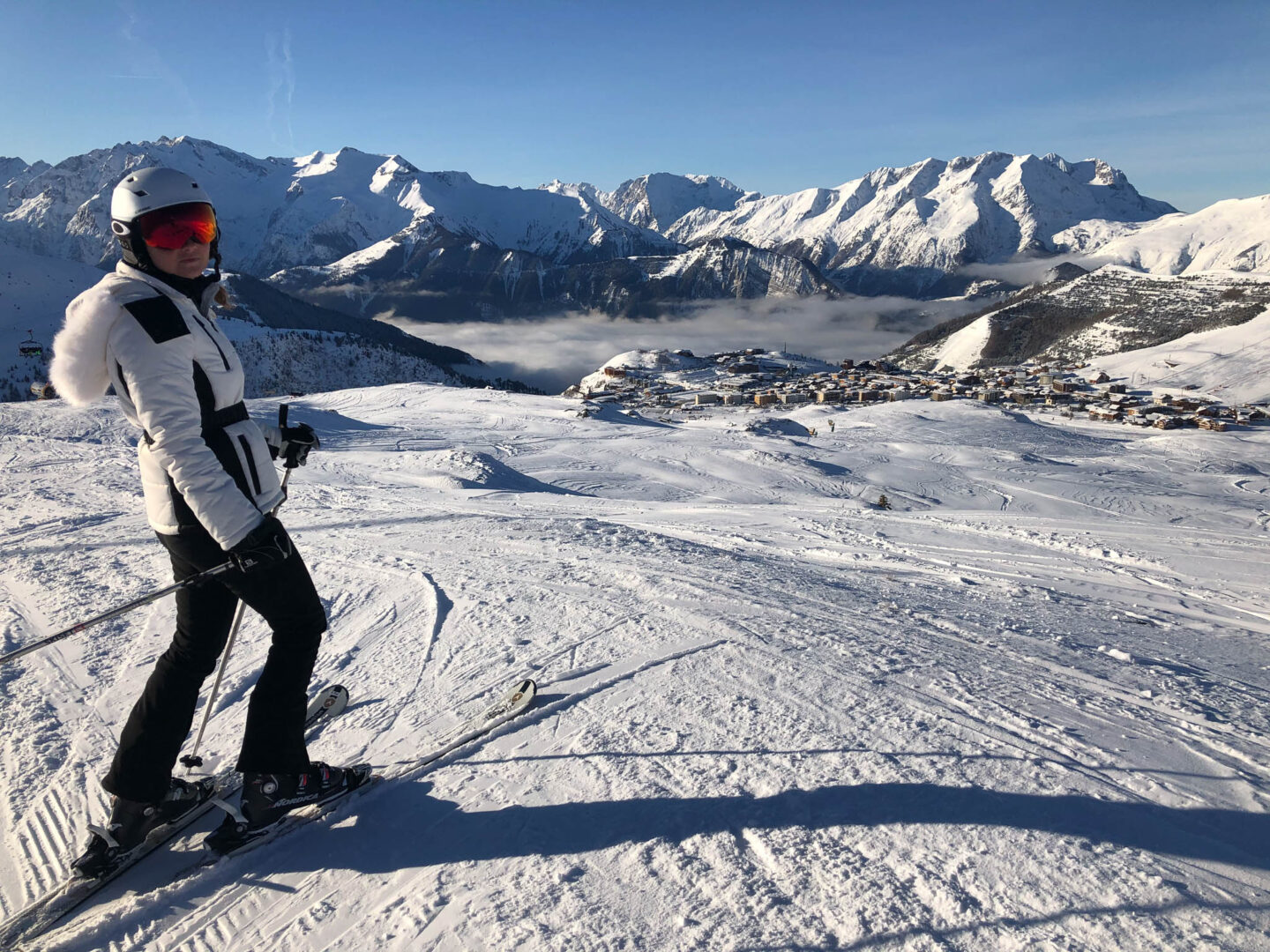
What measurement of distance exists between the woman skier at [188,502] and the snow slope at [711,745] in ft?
0.83

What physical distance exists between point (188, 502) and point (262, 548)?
0.98 feet

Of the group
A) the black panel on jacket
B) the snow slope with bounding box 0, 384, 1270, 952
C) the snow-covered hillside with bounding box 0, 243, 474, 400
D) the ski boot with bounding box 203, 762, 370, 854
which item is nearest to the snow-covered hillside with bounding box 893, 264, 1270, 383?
the snow-covered hillside with bounding box 0, 243, 474, 400

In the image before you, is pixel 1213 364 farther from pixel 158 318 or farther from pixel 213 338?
pixel 158 318

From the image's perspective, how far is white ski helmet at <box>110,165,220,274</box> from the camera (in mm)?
2596

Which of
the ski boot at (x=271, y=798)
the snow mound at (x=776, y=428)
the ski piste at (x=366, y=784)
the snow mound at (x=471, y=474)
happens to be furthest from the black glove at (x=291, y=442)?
the snow mound at (x=776, y=428)

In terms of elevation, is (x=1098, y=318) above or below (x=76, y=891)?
above

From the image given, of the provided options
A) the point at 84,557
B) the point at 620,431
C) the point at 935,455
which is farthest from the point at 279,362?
the point at 84,557

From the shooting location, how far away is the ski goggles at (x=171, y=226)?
2.61 metres

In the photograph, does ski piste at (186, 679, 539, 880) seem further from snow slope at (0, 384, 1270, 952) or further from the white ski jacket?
the white ski jacket

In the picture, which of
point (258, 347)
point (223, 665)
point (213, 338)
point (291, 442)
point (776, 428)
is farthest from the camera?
point (258, 347)

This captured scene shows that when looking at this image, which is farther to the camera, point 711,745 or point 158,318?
point 711,745

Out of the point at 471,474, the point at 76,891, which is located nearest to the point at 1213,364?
the point at 471,474

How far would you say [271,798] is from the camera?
2.86 metres

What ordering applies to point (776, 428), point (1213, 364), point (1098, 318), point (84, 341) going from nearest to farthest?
point (84, 341) < point (776, 428) < point (1213, 364) < point (1098, 318)
